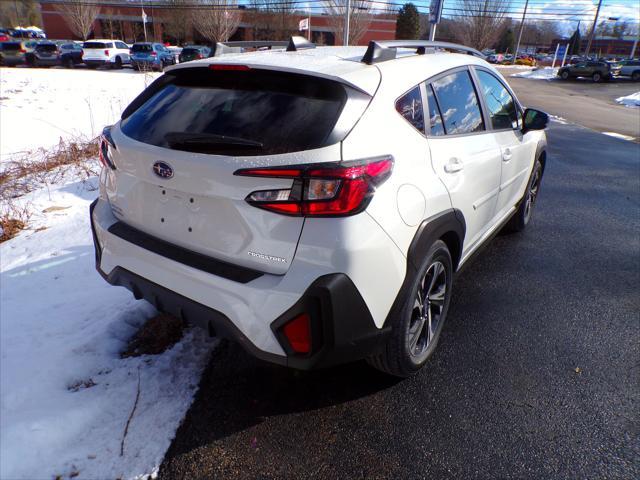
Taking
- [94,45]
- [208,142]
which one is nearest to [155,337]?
[208,142]

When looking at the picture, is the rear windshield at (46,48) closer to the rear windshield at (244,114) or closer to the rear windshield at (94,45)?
the rear windshield at (94,45)

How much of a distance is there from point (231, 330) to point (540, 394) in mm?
1816

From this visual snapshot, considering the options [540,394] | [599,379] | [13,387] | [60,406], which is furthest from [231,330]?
[599,379]

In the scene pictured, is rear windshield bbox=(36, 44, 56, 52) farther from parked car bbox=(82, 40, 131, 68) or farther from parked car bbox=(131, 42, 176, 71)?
parked car bbox=(131, 42, 176, 71)

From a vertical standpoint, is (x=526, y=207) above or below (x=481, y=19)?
below

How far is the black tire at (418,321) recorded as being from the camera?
2217 mm

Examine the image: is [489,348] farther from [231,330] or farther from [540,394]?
[231,330]

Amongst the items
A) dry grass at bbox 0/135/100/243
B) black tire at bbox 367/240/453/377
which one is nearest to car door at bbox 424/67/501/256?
black tire at bbox 367/240/453/377

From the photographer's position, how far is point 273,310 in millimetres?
1875

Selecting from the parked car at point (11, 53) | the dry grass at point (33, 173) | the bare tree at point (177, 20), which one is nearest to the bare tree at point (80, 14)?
the bare tree at point (177, 20)

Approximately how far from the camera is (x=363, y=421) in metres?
2.31

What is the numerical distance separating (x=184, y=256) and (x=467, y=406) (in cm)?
172

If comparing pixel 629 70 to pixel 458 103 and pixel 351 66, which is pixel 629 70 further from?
pixel 351 66

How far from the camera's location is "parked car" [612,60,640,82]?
119 ft
